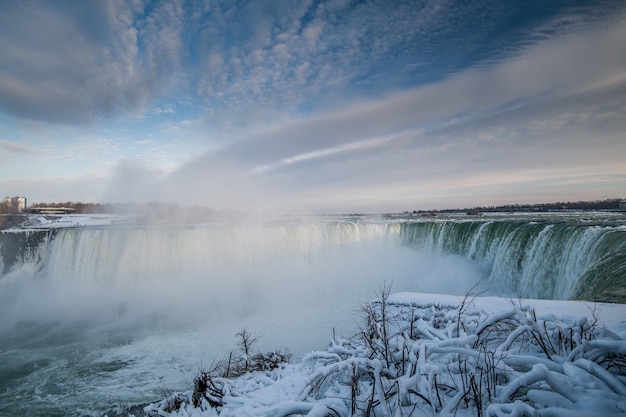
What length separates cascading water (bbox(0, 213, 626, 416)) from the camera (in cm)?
955

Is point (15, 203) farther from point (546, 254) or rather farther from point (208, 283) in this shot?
point (546, 254)

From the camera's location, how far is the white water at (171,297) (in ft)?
31.9

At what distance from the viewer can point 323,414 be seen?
7.82ft

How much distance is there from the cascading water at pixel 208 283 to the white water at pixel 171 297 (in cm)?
7

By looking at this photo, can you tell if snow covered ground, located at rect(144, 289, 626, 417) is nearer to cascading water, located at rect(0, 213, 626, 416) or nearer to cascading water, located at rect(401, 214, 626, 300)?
cascading water, located at rect(401, 214, 626, 300)

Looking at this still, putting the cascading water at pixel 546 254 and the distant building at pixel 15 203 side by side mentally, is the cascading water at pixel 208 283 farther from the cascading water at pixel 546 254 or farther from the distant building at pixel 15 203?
the distant building at pixel 15 203

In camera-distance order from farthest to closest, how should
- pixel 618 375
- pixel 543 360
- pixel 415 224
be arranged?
pixel 415 224, pixel 543 360, pixel 618 375

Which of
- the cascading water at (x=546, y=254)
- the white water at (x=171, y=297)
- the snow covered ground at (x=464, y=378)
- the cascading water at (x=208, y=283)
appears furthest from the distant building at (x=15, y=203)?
the snow covered ground at (x=464, y=378)

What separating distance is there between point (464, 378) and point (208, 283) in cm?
2026

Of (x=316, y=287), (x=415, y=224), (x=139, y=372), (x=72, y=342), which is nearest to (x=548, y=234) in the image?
(x=415, y=224)

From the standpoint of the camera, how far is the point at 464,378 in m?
2.49

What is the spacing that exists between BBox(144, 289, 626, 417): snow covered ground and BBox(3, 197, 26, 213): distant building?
60.5 meters

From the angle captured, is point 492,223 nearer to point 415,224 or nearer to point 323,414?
point 415,224

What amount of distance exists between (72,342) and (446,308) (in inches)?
586
